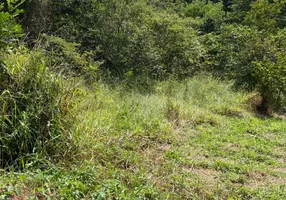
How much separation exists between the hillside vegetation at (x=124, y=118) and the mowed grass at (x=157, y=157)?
1 centimetres

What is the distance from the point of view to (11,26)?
2.91m

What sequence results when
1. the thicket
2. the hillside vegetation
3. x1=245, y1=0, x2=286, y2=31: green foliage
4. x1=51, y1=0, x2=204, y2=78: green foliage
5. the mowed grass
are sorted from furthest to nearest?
x1=245, y1=0, x2=286, y2=31: green foliage < x1=51, y1=0, x2=204, y2=78: green foliage < the thicket < the hillside vegetation < the mowed grass

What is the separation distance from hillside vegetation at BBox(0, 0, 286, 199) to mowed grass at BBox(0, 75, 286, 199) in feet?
0.04

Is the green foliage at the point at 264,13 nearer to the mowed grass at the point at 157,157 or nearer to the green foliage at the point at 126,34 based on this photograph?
the green foliage at the point at 126,34

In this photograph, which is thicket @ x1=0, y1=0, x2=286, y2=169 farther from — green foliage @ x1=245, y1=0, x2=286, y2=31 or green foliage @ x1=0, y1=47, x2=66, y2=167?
green foliage @ x1=0, y1=47, x2=66, y2=167

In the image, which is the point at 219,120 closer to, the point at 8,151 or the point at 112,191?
the point at 112,191

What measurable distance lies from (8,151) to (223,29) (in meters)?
9.60

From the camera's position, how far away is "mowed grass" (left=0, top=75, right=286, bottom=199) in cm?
247

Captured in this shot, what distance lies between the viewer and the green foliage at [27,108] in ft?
9.11

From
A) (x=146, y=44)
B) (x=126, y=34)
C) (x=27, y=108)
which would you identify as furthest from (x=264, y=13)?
(x=27, y=108)

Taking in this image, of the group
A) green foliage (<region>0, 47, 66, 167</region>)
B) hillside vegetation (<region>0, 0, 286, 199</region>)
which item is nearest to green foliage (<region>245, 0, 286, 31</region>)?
hillside vegetation (<region>0, 0, 286, 199</region>)

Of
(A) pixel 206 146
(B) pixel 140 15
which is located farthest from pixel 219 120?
(B) pixel 140 15

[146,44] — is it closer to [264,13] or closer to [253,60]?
[253,60]

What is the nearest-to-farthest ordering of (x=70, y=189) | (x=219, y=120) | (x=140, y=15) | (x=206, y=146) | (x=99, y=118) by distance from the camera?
(x=70, y=189) → (x=99, y=118) → (x=206, y=146) → (x=219, y=120) → (x=140, y=15)
